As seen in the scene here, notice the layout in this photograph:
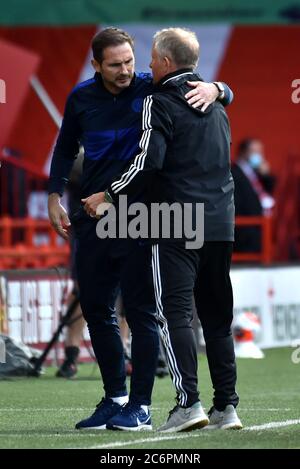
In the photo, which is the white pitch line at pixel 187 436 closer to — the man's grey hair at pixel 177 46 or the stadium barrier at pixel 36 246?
the man's grey hair at pixel 177 46

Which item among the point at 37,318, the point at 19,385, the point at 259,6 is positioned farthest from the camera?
the point at 259,6

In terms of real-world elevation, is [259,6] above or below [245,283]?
above

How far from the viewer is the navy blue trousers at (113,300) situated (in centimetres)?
735

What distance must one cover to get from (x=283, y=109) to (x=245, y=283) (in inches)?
185

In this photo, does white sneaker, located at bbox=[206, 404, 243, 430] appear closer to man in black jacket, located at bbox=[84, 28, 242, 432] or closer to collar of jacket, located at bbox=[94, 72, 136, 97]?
man in black jacket, located at bbox=[84, 28, 242, 432]

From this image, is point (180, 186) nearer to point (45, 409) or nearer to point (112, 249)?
point (112, 249)

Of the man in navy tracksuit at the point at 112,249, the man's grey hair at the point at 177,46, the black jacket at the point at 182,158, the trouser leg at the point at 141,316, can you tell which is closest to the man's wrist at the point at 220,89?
the man in navy tracksuit at the point at 112,249

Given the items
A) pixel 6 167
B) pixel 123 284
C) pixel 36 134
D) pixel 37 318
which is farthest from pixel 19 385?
pixel 36 134

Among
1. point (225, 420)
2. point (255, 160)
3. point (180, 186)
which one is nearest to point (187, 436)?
point (225, 420)

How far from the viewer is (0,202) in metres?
16.1

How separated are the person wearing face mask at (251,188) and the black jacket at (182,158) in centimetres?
866

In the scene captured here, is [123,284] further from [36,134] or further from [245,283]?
[36,134]

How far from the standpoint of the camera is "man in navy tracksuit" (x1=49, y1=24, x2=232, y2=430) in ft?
24.1

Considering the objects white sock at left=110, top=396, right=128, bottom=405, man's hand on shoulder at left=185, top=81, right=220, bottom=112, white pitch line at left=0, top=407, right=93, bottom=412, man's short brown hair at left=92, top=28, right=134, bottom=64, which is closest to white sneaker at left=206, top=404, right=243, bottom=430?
white sock at left=110, top=396, right=128, bottom=405
